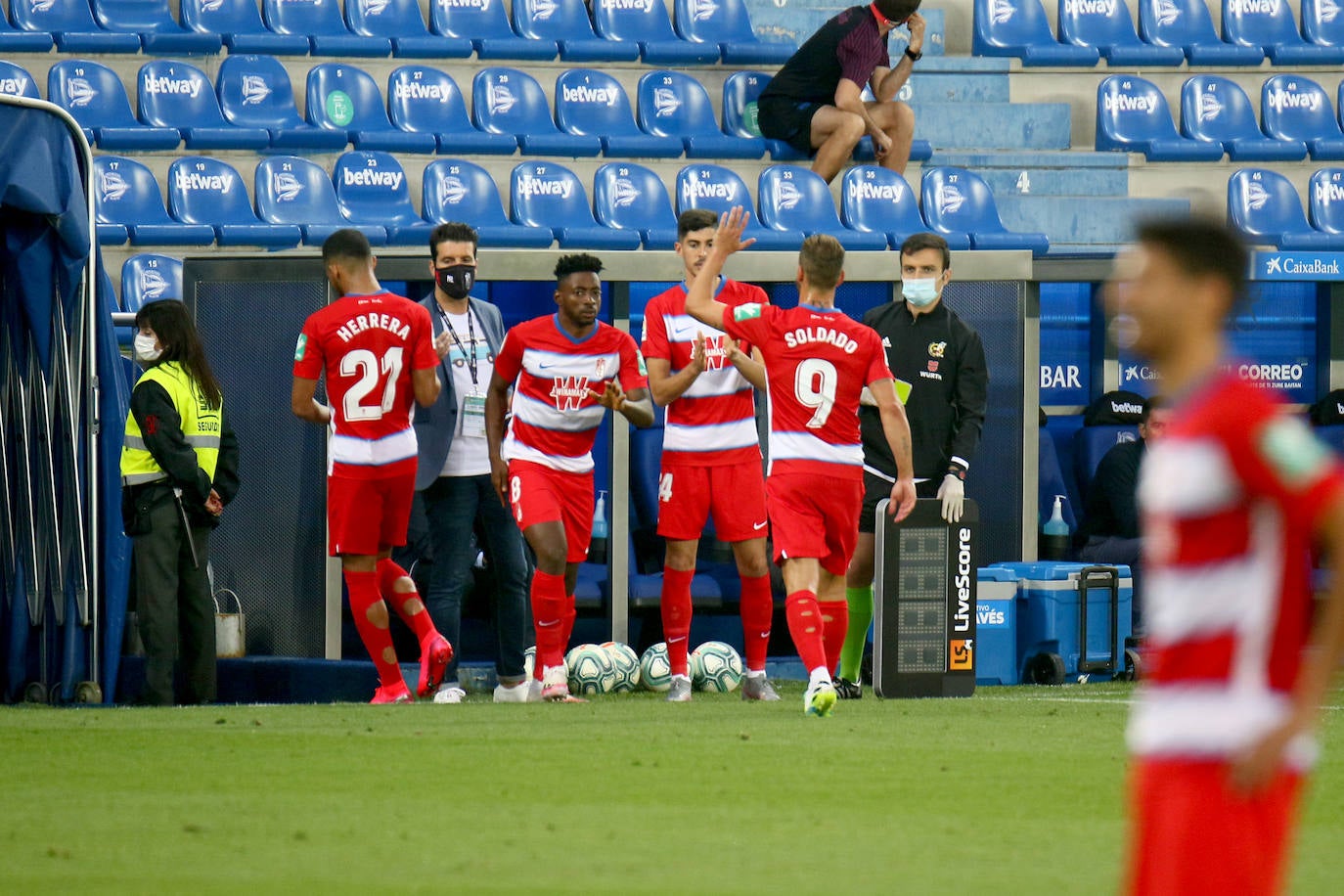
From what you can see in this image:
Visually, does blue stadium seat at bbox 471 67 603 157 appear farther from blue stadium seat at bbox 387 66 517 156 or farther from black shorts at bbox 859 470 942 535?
black shorts at bbox 859 470 942 535

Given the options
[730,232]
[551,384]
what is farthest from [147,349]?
[730,232]

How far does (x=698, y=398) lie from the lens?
955 cm

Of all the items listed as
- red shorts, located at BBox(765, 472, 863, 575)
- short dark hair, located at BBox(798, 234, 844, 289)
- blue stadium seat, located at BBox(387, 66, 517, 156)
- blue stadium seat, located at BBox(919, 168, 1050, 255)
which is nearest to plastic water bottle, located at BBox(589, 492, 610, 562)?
red shorts, located at BBox(765, 472, 863, 575)

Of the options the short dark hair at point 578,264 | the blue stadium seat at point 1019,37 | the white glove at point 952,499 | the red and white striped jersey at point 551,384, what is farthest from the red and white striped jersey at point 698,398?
the blue stadium seat at point 1019,37

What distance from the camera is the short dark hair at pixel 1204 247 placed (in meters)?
2.88

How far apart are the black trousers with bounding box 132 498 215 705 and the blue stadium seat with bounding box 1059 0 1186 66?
33.4ft

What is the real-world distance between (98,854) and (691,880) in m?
1.52

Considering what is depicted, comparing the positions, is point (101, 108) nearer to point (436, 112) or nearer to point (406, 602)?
point (436, 112)

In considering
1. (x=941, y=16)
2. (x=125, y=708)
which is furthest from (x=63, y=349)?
(x=941, y=16)

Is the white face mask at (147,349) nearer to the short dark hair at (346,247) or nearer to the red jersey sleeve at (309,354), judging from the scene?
→ the red jersey sleeve at (309,354)

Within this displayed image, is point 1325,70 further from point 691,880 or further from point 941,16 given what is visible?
point 691,880

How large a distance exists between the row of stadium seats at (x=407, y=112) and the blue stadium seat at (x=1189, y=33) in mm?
3345

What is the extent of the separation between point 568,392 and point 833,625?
65.1 inches

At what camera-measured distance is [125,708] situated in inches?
356
